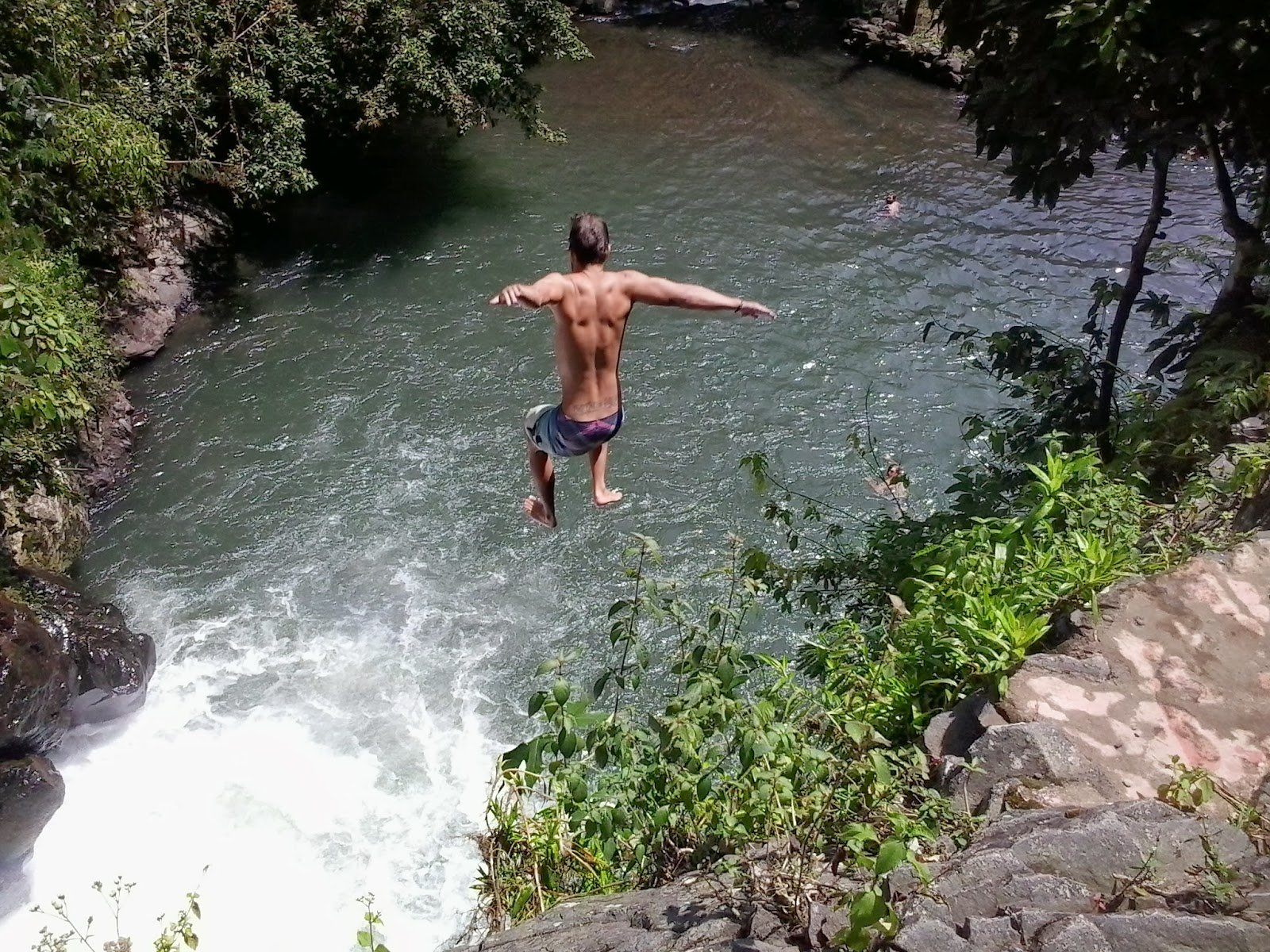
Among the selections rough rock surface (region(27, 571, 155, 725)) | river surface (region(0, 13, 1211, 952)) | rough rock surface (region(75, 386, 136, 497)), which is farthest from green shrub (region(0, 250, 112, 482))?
river surface (region(0, 13, 1211, 952))

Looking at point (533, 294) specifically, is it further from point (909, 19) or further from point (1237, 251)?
point (909, 19)

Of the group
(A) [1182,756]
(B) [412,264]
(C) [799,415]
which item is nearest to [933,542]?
(A) [1182,756]

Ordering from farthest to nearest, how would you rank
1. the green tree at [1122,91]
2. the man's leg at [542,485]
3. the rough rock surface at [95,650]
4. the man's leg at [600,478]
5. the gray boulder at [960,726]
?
the rough rock surface at [95,650] < the man's leg at [542,485] < the man's leg at [600,478] < the green tree at [1122,91] < the gray boulder at [960,726]

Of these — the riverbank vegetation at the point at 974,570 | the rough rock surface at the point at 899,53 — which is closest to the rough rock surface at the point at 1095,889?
the riverbank vegetation at the point at 974,570

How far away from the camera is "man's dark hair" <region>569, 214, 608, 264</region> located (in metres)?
4.61

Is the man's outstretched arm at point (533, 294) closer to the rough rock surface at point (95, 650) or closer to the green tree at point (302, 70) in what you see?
the rough rock surface at point (95, 650)

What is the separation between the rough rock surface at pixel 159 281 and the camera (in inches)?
519

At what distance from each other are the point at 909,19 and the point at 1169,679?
20961mm

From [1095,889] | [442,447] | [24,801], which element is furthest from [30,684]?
[1095,889]

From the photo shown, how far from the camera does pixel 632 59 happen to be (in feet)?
70.3

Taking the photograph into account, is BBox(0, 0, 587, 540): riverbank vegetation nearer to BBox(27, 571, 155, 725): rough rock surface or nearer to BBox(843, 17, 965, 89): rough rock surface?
BBox(27, 571, 155, 725): rough rock surface

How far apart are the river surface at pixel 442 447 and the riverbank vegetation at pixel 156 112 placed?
1.46m

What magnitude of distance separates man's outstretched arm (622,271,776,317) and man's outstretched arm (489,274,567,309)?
34 centimetres

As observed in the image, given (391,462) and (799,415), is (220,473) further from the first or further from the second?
(799,415)
